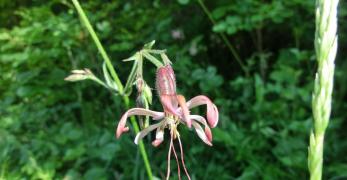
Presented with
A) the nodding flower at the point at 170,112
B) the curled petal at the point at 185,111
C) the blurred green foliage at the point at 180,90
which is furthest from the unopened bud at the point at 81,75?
the blurred green foliage at the point at 180,90

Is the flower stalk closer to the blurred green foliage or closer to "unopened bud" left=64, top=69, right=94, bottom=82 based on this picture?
"unopened bud" left=64, top=69, right=94, bottom=82

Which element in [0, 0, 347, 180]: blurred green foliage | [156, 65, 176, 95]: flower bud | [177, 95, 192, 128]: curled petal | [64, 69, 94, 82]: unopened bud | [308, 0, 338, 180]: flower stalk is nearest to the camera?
[308, 0, 338, 180]: flower stalk

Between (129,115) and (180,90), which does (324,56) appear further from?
(180,90)

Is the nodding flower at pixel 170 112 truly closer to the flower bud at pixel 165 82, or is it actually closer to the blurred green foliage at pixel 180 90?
the flower bud at pixel 165 82

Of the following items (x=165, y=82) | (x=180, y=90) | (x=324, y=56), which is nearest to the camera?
(x=324, y=56)

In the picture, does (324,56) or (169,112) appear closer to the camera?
(324,56)

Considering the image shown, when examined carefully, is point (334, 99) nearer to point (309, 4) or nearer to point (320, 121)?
point (309, 4)

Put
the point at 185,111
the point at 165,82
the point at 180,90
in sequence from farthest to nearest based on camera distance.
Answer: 1. the point at 180,90
2. the point at 165,82
3. the point at 185,111

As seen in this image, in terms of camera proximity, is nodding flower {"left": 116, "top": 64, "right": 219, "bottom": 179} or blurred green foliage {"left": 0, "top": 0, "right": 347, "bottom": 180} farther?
blurred green foliage {"left": 0, "top": 0, "right": 347, "bottom": 180}

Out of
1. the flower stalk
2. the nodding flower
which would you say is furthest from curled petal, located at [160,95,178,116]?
the flower stalk

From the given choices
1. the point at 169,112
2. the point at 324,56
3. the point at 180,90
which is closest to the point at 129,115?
the point at 169,112
